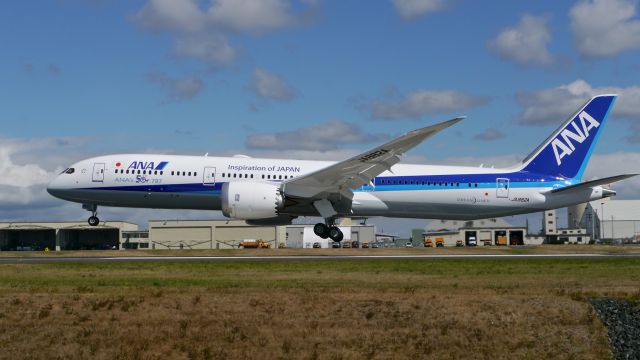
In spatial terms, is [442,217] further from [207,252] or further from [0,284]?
[0,284]

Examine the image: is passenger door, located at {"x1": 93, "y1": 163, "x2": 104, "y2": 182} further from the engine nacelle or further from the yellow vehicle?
the yellow vehicle

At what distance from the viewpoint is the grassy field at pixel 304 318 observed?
58.6ft

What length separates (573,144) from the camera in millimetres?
44500

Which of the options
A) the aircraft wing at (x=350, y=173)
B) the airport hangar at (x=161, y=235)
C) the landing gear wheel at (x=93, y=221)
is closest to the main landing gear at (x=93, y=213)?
the landing gear wheel at (x=93, y=221)

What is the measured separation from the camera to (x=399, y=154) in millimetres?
38781

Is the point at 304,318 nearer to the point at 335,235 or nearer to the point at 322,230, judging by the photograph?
the point at 335,235

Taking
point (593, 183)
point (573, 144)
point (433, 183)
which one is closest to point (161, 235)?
point (433, 183)

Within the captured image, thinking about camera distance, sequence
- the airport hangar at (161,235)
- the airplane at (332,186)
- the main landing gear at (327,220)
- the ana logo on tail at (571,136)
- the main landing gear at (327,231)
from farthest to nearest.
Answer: the airport hangar at (161,235) → the ana logo on tail at (571,136) → the main landing gear at (327,231) → the main landing gear at (327,220) → the airplane at (332,186)

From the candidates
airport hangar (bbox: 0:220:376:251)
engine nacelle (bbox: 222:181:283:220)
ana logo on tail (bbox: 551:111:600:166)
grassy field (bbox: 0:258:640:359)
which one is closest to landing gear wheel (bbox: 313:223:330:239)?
engine nacelle (bbox: 222:181:283:220)

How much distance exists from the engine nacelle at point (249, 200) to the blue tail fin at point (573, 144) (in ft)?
48.1

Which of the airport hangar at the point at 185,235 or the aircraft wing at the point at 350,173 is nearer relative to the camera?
the aircraft wing at the point at 350,173

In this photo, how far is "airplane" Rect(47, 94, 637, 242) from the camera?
39875 millimetres

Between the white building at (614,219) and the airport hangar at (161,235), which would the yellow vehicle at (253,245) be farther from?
the white building at (614,219)

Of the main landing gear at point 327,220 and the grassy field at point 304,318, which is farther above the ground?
the main landing gear at point 327,220
